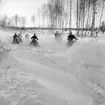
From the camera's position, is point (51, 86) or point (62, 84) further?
point (62, 84)

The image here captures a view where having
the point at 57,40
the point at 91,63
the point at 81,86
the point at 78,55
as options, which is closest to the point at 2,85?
the point at 81,86

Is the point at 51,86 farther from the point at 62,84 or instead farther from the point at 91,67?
the point at 91,67

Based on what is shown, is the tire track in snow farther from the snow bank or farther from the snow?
the snow bank

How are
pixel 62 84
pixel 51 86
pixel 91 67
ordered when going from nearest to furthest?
1. pixel 51 86
2. pixel 62 84
3. pixel 91 67

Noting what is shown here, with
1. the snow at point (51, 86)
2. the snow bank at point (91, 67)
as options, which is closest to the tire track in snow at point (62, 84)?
the snow at point (51, 86)

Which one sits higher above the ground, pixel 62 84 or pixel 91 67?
pixel 91 67

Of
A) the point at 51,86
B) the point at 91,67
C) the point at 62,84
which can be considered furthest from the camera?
the point at 91,67

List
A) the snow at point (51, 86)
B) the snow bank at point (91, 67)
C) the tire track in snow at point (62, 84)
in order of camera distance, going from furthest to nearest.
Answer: the snow bank at point (91, 67), the tire track in snow at point (62, 84), the snow at point (51, 86)

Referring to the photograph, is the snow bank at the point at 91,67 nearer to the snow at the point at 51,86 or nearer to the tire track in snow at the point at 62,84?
the snow at the point at 51,86

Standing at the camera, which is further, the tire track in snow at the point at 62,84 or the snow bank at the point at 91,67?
the snow bank at the point at 91,67

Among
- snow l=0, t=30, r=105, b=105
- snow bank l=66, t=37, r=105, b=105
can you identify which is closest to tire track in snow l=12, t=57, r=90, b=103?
snow l=0, t=30, r=105, b=105

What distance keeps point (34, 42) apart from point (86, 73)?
943cm

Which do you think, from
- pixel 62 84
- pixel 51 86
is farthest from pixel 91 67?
pixel 51 86

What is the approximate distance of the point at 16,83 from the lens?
4508mm
